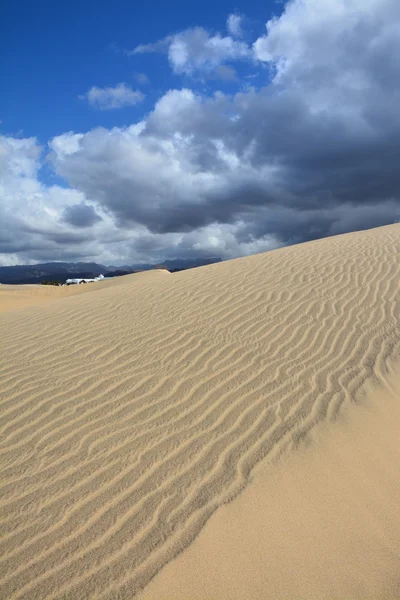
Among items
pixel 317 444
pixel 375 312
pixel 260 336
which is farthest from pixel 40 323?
pixel 375 312

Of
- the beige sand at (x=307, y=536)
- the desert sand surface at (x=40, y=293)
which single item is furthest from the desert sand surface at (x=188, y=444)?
the desert sand surface at (x=40, y=293)

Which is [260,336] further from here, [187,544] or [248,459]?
[187,544]

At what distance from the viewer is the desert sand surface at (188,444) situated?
258 cm

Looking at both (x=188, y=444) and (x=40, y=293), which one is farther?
(x=40, y=293)

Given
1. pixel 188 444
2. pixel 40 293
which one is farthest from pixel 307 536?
pixel 40 293

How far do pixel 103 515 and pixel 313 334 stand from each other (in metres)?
4.07

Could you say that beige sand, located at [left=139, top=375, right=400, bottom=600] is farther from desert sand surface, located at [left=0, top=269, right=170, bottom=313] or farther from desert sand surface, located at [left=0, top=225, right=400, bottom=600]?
desert sand surface, located at [left=0, top=269, right=170, bottom=313]

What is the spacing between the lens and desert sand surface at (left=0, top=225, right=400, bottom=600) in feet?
8.46

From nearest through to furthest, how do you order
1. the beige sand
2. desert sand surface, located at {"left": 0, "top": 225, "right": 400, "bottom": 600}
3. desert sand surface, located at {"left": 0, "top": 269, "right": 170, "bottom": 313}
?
the beige sand < desert sand surface, located at {"left": 0, "top": 225, "right": 400, "bottom": 600} < desert sand surface, located at {"left": 0, "top": 269, "right": 170, "bottom": 313}

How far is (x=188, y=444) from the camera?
3.64 m

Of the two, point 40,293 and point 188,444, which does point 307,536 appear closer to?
point 188,444

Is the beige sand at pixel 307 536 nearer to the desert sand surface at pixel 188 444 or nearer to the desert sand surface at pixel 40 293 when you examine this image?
the desert sand surface at pixel 188 444

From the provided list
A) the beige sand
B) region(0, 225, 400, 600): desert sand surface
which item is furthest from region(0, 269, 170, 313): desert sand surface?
the beige sand

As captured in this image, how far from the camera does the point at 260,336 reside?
5910 mm
